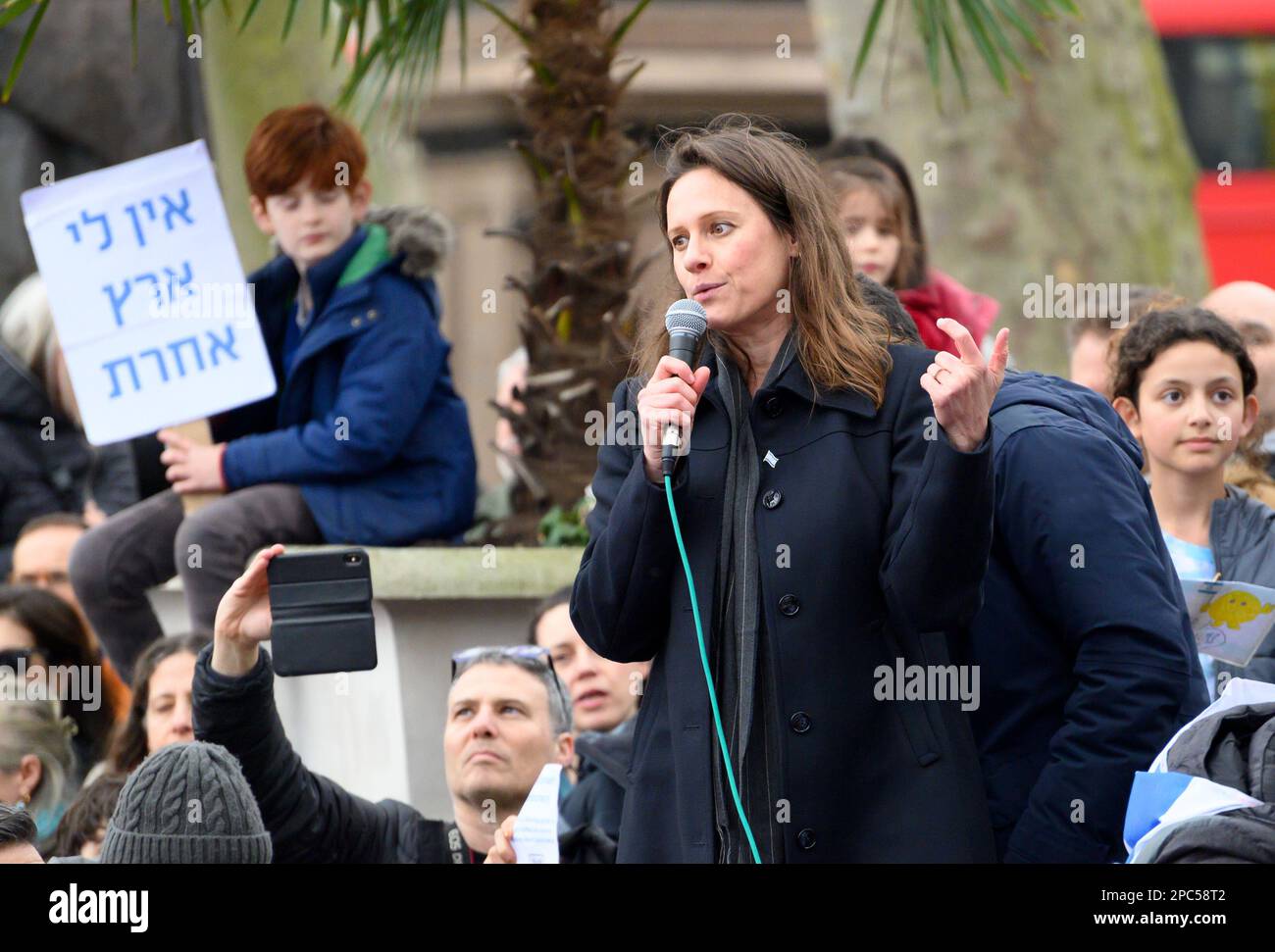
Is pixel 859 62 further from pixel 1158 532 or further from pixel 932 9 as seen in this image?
pixel 1158 532

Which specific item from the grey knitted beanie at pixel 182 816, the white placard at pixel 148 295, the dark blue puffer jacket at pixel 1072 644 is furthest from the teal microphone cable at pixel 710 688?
the white placard at pixel 148 295

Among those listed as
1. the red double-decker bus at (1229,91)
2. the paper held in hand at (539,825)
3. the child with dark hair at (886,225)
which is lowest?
the paper held in hand at (539,825)

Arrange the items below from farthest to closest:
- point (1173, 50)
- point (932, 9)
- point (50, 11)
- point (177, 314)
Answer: point (1173, 50) → point (50, 11) → point (932, 9) → point (177, 314)

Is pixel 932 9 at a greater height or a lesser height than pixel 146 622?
greater

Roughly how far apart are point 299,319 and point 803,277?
266 cm

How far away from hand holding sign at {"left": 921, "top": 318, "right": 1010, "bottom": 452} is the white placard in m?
2.89

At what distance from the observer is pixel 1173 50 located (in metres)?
13.2

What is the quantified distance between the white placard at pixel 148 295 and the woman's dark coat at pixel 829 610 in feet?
8.13

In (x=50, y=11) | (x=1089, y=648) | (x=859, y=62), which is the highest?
(x=50, y=11)

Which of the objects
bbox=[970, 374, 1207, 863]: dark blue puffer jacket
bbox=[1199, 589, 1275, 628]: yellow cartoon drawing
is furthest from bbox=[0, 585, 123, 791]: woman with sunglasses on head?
bbox=[1199, 589, 1275, 628]: yellow cartoon drawing

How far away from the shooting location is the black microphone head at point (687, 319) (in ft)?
10.7

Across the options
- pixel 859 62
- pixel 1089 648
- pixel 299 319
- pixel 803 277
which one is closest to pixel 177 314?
pixel 299 319

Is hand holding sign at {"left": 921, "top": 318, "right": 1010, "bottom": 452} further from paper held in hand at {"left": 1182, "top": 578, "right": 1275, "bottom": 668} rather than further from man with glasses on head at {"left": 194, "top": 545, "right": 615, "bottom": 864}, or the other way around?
man with glasses on head at {"left": 194, "top": 545, "right": 615, "bottom": 864}

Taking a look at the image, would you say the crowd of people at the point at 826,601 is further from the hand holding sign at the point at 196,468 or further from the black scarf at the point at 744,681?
the hand holding sign at the point at 196,468
